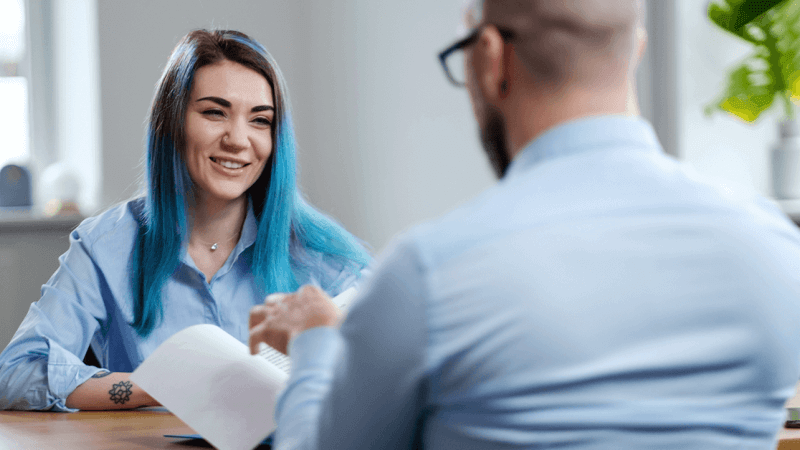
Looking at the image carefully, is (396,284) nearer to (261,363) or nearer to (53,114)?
(261,363)

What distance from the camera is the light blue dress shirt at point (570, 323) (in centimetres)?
50

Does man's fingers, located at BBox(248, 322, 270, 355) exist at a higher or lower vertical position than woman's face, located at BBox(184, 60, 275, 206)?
lower

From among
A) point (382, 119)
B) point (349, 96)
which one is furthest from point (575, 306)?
point (349, 96)

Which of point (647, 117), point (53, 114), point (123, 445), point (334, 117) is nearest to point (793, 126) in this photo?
point (647, 117)

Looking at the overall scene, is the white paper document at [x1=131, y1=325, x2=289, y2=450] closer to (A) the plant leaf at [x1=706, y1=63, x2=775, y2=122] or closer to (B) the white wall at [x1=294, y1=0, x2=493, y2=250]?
(B) the white wall at [x1=294, y1=0, x2=493, y2=250]

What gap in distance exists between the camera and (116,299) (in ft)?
5.01

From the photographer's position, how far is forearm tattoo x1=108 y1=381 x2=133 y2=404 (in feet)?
4.10

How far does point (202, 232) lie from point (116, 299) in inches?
9.3

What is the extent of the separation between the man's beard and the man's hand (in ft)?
0.68

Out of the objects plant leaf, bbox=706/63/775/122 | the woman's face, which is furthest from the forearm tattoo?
plant leaf, bbox=706/63/775/122

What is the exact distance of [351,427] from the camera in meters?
0.54

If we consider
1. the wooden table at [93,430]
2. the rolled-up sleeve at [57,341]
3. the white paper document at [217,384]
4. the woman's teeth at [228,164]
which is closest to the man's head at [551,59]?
the white paper document at [217,384]

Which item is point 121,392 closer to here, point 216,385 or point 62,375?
point 62,375

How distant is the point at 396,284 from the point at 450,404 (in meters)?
0.10
